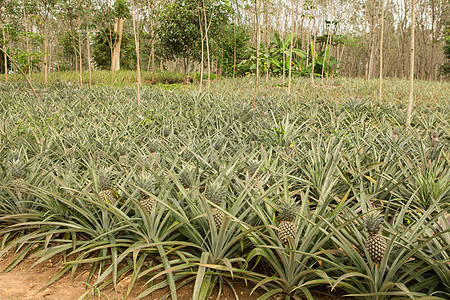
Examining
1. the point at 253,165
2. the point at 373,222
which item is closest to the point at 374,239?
the point at 373,222

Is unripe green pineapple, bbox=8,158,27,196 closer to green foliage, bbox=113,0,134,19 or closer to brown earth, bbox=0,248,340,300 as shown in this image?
brown earth, bbox=0,248,340,300

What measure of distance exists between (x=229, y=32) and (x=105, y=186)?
10.3 m

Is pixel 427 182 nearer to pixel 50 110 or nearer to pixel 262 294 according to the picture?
pixel 262 294

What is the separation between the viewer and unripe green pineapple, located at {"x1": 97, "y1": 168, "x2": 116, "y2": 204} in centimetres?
187

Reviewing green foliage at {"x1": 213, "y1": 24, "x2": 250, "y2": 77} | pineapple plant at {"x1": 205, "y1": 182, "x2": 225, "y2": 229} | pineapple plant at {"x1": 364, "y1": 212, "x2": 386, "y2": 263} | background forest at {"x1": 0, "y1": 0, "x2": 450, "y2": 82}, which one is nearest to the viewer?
pineapple plant at {"x1": 364, "y1": 212, "x2": 386, "y2": 263}

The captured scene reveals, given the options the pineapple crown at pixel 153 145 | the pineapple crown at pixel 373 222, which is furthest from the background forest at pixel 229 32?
the pineapple crown at pixel 373 222

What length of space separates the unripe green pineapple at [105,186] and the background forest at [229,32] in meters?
2.36

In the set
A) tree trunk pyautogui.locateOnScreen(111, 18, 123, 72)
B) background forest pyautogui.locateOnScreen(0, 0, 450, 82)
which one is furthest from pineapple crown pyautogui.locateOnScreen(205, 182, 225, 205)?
tree trunk pyautogui.locateOnScreen(111, 18, 123, 72)

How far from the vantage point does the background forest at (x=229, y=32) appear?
739 centimetres

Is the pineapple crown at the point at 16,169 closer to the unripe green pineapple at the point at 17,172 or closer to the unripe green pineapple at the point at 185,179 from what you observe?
the unripe green pineapple at the point at 17,172

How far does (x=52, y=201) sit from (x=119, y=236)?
494 mm

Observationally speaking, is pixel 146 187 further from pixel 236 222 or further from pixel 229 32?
pixel 229 32

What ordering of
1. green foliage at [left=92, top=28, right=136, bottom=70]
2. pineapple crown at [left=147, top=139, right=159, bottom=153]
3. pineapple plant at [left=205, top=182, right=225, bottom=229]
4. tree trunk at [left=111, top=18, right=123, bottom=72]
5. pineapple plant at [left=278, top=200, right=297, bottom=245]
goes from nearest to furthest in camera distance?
pineapple plant at [left=278, top=200, right=297, bottom=245]
pineapple plant at [left=205, top=182, right=225, bottom=229]
pineapple crown at [left=147, top=139, right=159, bottom=153]
tree trunk at [left=111, top=18, right=123, bottom=72]
green foliage at [left=92, top=28, right=136, bottom=70]

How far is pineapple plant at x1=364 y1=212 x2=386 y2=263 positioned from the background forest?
2630 mm
